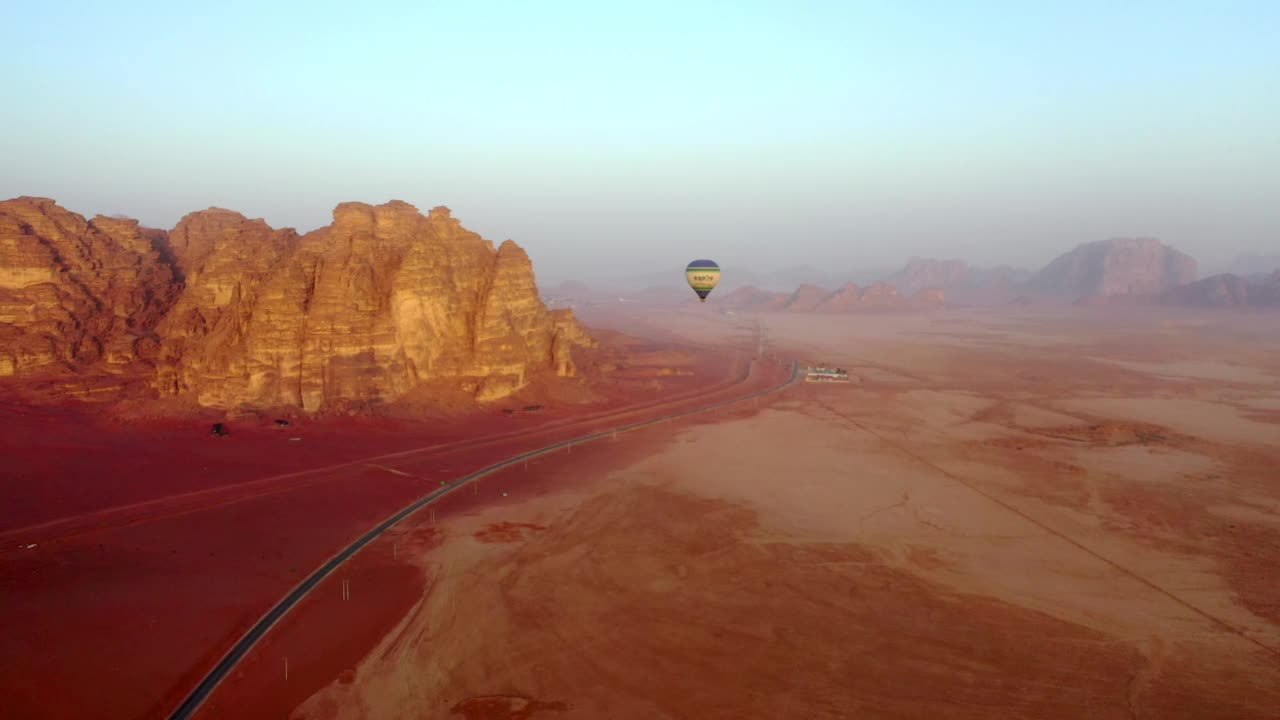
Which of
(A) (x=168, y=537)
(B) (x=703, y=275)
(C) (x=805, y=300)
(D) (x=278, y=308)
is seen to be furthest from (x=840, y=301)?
(A) (x=168, y=537)

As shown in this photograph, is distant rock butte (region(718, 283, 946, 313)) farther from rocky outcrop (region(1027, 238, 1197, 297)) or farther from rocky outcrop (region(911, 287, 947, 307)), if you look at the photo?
rocky outcrop (region(1027, 238, 1197, 297))

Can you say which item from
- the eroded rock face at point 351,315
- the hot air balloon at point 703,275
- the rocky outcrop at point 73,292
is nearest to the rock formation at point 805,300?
the hot air balloon at point 703,275

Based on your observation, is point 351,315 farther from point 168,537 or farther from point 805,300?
point 805,300

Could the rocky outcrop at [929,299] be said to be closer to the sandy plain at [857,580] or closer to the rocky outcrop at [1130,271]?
the rocky outcrop at [1130,271]

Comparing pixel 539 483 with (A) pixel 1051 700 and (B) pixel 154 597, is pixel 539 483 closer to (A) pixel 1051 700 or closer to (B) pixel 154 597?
(B) pixel 154 597

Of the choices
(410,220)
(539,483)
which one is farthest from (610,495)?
(410,220)

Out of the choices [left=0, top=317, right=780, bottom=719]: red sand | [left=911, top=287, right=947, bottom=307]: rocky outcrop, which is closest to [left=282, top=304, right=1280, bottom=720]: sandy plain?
[left=0, top=317, right=780, bottom=719]: red sand
